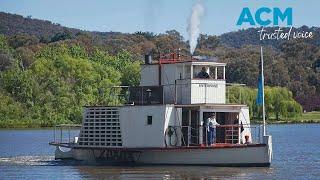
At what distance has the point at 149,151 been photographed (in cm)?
3569

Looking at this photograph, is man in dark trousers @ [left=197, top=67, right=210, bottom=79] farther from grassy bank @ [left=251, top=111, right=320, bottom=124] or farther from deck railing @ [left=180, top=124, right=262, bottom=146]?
grassy bank @ [left=251, top=111, right=320, bottom=124]

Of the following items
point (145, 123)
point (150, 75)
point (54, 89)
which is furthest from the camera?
point (54, 89)

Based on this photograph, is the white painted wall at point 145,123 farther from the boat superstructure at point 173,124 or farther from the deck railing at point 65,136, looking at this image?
the deck railing at point 65,136

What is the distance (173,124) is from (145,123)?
1.16 meters

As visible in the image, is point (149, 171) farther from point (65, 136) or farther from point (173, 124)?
point (65, 136)

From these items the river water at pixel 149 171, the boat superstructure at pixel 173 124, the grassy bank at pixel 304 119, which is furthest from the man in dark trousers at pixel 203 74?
the grassy bank at pixel 304 119

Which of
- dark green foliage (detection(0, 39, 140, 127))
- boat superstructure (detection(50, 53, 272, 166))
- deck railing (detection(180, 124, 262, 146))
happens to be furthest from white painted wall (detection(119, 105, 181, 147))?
dark green foliage (detection(0, 39, 140, 127))

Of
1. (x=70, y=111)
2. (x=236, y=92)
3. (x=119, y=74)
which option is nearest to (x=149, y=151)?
(x=236, y=92)

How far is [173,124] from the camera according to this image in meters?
35.5

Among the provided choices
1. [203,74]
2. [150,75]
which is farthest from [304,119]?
[203,74]

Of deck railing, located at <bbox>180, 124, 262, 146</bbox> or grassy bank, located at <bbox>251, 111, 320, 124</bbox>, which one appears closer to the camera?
deck railing, located at <bbox>180, 124, 262, 146</bbox>

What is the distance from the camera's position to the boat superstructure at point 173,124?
34625 millimetres

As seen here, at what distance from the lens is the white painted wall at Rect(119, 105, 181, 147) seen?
35.2 m

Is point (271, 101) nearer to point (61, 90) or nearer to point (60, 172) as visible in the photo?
point (61, 90)
